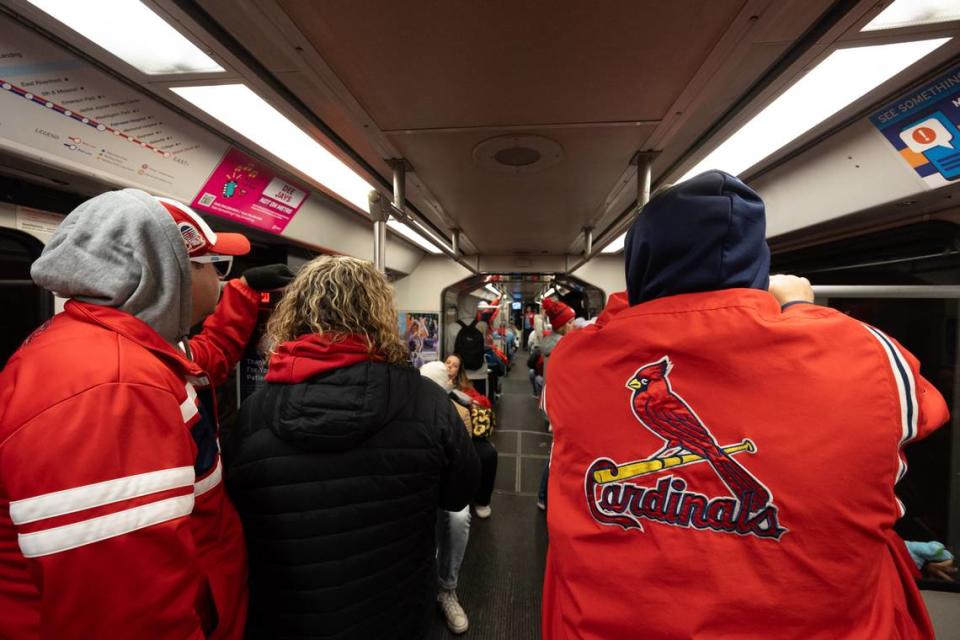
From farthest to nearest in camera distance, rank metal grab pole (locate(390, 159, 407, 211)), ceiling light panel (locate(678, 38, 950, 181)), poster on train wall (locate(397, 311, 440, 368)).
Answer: poster on train wall (locate(397, 311, 440, 368)) → metal grab pole (locate(390, 159, 407, 211)) → ceiling light panel (locate(678, 38, 950, 181))

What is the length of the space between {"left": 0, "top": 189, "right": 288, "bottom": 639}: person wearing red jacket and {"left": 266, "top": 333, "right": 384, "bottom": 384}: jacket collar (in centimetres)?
23

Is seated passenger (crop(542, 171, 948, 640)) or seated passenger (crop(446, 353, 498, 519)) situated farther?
A: seated passenger (crop(446, 353, 498, 519))

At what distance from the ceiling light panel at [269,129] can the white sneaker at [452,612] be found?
303 cm

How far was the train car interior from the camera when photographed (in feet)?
3.41

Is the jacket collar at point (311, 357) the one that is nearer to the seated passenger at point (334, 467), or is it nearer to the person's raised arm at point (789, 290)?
the seated passenger at point (334, 467)

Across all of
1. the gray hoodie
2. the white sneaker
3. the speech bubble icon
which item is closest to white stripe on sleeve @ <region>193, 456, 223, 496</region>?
the gray hoodie

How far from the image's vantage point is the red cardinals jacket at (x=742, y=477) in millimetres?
640

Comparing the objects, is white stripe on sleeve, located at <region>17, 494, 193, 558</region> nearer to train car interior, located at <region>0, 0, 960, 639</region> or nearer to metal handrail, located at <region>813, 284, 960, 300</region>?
train car interior, located at <region>0, 0, 960, 639</region>

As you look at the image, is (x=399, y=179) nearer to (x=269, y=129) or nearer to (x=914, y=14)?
(x=269, y=129)

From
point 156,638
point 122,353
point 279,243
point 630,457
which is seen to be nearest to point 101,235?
point 122,353

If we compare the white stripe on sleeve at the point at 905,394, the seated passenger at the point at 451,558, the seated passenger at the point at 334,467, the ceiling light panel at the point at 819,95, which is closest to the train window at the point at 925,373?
the ceiling light panel at the point at 819,95

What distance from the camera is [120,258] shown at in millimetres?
852

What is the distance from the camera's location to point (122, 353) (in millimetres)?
766

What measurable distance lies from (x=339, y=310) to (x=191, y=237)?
0.48 meters
